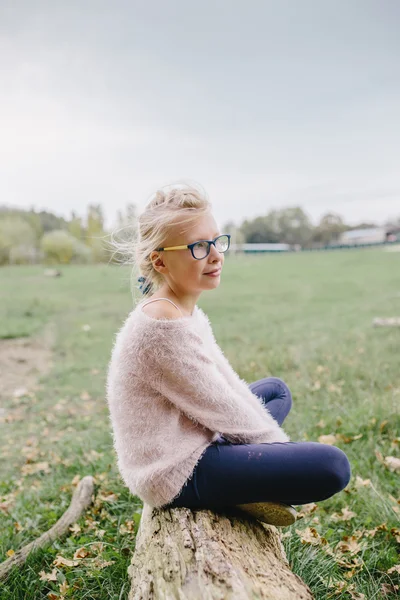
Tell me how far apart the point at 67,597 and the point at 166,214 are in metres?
1.82

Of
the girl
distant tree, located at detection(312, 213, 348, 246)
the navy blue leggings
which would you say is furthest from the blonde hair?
distant tree, located at detection(312, 213, 348, 246)

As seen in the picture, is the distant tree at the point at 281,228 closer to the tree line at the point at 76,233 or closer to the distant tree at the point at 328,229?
the tree line at the point at 76,233

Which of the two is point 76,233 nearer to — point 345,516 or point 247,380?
point 247,380

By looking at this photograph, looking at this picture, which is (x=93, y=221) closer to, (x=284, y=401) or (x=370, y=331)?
(x=370, y=331)

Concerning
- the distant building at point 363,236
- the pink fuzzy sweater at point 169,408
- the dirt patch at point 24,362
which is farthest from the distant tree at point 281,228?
the pink fuzzy sweater at point 169,408

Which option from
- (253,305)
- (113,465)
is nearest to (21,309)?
Answer: (253,305)

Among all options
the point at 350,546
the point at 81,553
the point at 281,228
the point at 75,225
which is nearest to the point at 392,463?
the point at 350,546

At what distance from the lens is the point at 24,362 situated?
796cm

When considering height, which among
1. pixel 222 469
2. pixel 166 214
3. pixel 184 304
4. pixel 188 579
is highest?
pixel 166 214

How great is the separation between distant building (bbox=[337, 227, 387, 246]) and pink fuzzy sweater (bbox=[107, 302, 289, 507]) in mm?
53900

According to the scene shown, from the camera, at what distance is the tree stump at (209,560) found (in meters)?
1.51

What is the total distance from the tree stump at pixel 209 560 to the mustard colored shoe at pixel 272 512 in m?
0.05

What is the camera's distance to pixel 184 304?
87.6 inches

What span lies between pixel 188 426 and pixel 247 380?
3782 mm
